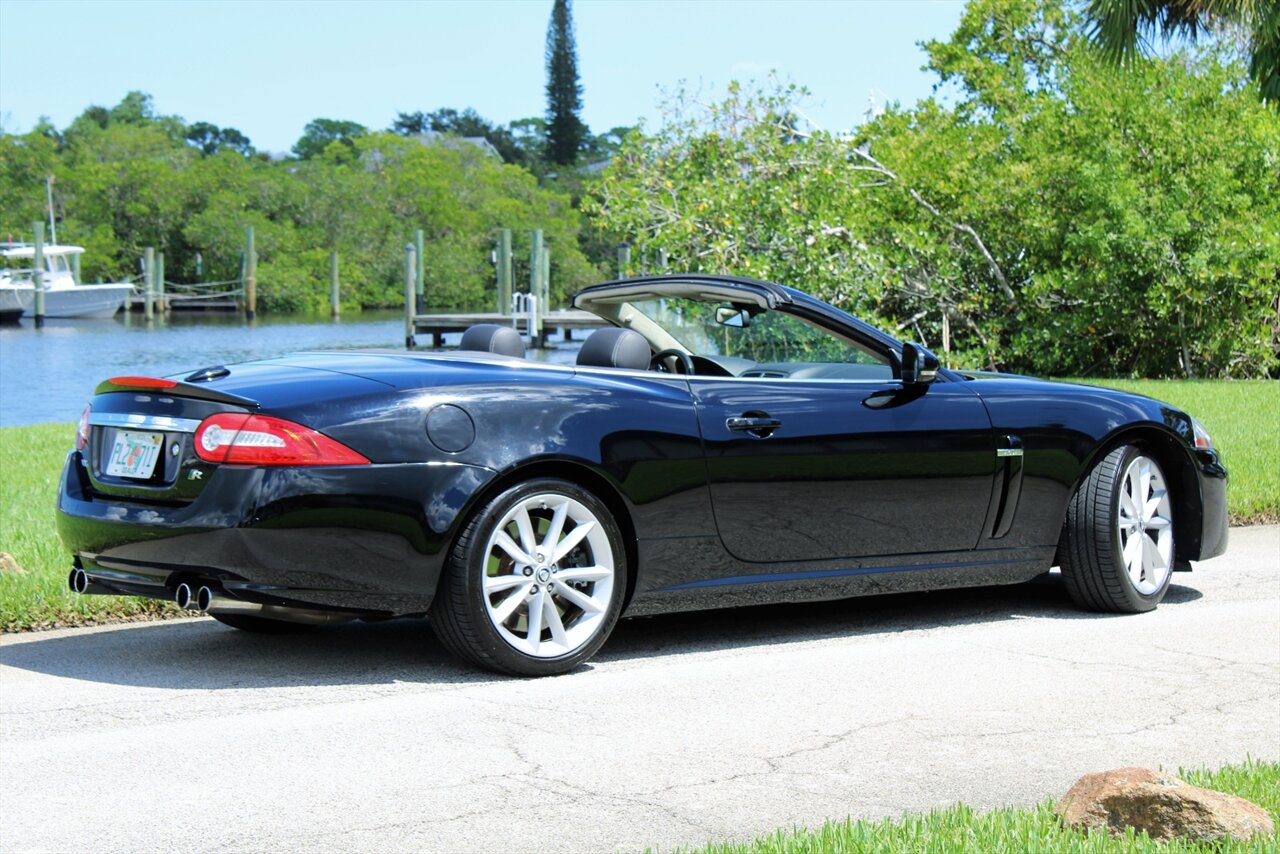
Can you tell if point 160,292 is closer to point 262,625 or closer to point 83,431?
point 262,625

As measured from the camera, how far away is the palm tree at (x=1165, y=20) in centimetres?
1933

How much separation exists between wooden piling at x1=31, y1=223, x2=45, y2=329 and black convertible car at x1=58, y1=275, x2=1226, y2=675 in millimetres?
61876

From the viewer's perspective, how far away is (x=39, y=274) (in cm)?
6575

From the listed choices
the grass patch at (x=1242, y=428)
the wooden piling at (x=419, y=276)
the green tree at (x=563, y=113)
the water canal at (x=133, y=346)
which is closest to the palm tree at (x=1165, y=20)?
the grass patch at (x=1242, y=428)

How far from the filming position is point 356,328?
68.1m

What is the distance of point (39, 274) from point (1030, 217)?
5157 cm

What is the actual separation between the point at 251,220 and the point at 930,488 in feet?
279

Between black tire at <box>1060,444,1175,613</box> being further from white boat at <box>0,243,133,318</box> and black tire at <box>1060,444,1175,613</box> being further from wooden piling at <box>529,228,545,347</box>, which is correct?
white boat at <box>0,243,133,318</box>

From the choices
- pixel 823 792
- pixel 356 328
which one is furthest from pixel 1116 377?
pixel 356 328

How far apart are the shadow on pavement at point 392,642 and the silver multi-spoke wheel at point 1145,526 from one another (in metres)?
0.25

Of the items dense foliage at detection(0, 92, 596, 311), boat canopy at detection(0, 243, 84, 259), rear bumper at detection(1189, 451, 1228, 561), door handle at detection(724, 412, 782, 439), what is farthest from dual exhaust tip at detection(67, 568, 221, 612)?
dense foliage at detection(0, 92, 596, 311)

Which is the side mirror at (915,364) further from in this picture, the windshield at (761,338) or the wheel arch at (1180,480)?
the wheel arch at (1180,480)

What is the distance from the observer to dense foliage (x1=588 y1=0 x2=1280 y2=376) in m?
21.7

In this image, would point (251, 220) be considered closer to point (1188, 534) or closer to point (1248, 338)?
point (1248, 338)
